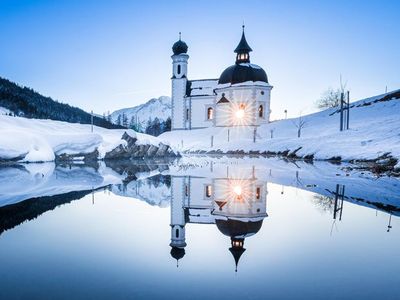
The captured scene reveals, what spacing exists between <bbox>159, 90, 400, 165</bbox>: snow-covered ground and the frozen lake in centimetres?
1509

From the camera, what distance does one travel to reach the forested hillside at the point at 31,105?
9262 centimetres

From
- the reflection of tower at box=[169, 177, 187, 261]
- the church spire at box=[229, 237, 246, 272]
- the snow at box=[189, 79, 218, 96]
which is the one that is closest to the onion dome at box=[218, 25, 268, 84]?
the snow at box=[189, 79, 218, 96]

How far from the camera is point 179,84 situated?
63.9 meters

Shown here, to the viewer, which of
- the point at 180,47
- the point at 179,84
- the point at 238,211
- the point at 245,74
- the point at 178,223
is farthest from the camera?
the point at 179,84

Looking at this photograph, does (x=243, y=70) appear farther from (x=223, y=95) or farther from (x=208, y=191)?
(x=208, y=191)

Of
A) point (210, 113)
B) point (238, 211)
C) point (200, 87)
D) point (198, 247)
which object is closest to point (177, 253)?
point (198, 247)

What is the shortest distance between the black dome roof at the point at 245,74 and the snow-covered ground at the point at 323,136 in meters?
9.11

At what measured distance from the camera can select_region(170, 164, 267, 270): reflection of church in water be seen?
4.37m

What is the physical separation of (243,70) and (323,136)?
85.2 feet

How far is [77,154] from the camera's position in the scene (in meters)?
26.2

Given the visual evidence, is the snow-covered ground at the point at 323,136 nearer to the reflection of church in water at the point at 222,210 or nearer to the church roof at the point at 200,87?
the church roof at the point at 200,87

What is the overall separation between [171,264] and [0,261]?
189cm

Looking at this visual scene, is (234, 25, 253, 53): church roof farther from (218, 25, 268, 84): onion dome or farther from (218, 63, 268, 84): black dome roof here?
(218, 63, 268, 84): black dome roof

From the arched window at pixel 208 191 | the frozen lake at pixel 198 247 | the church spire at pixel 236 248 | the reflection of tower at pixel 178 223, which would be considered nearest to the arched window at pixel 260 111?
the arched window at pixel 208 191
